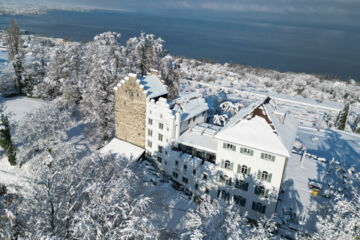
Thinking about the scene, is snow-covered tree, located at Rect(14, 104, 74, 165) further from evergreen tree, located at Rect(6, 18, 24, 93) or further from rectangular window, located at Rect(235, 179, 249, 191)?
evergreen tree, located at Rect(6, 18, 24, 93)

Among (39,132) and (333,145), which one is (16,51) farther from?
(333,145)

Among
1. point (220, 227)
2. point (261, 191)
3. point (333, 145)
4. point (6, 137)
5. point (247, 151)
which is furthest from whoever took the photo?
point (333, 145)

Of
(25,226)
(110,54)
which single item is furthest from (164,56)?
(25,226)

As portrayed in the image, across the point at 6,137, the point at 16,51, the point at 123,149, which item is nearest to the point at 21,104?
the point at 16,51

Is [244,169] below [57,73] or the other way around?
below

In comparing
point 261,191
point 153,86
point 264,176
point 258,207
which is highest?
point 153,86

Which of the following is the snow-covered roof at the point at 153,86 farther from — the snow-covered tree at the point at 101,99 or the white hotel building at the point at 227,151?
the snow-covered tree at the point at 101,99
